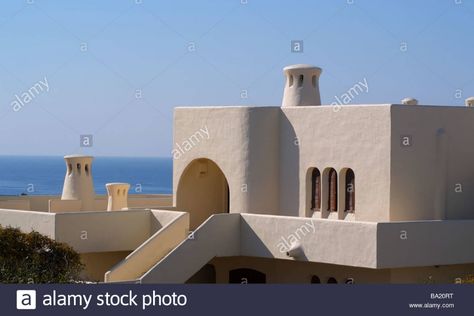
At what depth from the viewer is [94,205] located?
39.4 meters

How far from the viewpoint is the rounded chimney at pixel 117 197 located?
37969 mm

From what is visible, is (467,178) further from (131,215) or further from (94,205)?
(94,205)

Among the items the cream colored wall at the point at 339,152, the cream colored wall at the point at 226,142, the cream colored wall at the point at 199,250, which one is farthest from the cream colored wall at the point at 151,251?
the cream colored wall at the point at 339,152

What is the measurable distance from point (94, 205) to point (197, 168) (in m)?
4.25

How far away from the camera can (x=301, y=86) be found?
36.1 meters

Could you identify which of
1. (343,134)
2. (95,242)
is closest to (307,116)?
(343,134)

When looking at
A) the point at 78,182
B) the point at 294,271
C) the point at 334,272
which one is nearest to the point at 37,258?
the point at 294,271

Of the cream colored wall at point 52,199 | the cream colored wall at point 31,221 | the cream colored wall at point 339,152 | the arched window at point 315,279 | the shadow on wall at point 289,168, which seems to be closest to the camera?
the cream colored wall at point 339,152

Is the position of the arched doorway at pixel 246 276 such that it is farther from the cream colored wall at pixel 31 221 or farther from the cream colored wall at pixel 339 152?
the cream colored wall at pixel 31 221

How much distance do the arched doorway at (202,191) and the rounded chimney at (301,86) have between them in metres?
3.83

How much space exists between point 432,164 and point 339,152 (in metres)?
2.74

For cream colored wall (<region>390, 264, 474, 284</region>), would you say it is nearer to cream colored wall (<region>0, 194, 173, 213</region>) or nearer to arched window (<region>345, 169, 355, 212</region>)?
arched window (<region>345, 169, 355, 212</region>)

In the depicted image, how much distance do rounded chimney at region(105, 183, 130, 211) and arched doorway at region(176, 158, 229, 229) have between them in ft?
6.36

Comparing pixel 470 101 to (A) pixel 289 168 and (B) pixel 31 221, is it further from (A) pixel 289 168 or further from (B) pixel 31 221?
(B) pixel 31 221
